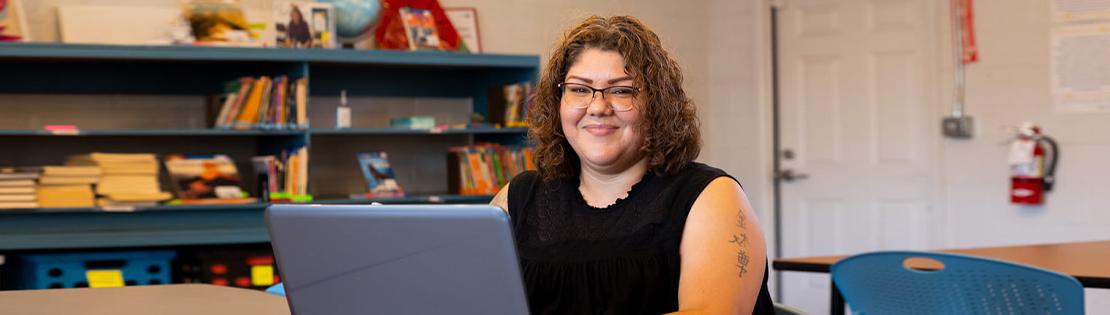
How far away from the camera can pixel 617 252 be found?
1.68 metres

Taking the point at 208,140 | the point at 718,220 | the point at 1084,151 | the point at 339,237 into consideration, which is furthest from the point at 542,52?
the point at 339,237

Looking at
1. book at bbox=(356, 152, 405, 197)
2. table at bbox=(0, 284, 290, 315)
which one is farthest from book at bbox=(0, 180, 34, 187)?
table at bbox=(0, 284, 290, 315)

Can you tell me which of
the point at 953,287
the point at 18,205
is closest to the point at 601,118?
the point at 953,287

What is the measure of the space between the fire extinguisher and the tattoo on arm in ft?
11.5

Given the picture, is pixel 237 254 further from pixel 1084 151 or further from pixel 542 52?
pixel 1084 151

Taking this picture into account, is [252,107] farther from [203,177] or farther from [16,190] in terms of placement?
[16,190]

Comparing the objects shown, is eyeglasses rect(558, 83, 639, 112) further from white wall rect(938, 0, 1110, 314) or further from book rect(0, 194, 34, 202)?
white wall rect(938, 0, 1110, 314)

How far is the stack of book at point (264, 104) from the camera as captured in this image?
423cm

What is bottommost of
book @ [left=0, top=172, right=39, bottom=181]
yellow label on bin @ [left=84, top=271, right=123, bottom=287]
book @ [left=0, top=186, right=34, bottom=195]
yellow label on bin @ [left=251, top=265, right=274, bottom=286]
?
yellow label on bin @ [left=251, top=265, right=274, bottom=286]

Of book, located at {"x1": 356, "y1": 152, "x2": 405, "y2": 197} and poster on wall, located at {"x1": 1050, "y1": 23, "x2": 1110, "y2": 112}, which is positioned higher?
poster on wall, located at {"x1": 1050, "y1": 23, "x2": 1110, "y2": 112}

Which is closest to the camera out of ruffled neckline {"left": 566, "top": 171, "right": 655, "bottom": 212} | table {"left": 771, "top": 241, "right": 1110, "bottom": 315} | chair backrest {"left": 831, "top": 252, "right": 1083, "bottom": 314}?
ruffled neckline {"left": 566, "top": 171, "right": 655, "bottom": 212}

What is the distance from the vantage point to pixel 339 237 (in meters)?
1.11

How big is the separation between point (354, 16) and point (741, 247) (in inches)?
128

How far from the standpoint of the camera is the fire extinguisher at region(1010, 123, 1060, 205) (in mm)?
4680
